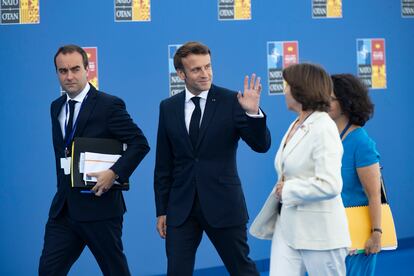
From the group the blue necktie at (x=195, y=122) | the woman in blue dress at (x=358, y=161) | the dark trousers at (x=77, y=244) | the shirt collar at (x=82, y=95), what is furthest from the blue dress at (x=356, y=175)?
the shirt collar at (x=82, y=95)

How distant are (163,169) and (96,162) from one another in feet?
1.11

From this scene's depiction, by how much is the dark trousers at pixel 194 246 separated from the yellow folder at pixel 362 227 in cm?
65

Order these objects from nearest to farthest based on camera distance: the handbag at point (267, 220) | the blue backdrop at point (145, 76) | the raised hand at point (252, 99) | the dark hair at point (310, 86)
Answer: the dark hair at point (310, 86)
the handbag at point (267, 220)
the raised hand at point (252, 99)
the blue backdrop at point (145, 76)

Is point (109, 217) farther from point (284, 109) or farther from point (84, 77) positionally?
point (284, 109)

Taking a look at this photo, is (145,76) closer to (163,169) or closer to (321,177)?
(163,169)

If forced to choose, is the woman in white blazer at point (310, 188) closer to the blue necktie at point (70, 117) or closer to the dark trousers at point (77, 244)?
the dark trousers at point (77, 244)

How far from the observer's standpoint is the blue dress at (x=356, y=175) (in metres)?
3.29

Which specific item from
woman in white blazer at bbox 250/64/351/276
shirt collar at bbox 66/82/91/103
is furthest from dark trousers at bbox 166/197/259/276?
shirt collar at bbox 66/82/91/103

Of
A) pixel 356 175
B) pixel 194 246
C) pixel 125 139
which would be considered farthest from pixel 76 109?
pixel 356 175

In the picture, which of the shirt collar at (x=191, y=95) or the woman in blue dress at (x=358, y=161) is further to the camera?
the shirt collar at (x=191, y=95)

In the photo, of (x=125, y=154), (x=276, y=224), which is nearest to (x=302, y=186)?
(x=276, y=224)

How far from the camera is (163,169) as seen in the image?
381cm

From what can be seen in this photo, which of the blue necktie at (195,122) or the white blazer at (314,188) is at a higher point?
the blue necktie at (195,122)

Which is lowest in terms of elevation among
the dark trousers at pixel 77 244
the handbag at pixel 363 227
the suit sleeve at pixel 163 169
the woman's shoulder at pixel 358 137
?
the dark trousers at pixel 77 244
